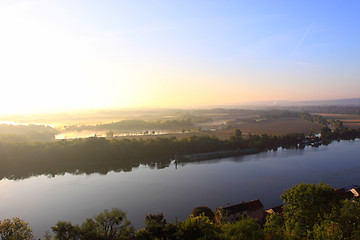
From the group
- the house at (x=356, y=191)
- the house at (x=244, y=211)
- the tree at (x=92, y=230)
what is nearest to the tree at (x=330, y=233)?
the house at (x=244, y=211)

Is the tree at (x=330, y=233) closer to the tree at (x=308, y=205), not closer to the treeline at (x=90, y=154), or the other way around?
the tree at (x=308, y=205)

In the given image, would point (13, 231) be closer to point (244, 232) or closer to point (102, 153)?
point (244, 232)

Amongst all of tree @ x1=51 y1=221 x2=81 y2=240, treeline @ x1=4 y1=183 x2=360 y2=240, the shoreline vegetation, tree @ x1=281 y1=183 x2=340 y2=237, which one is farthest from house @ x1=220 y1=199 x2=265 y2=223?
the shoreline vegetation

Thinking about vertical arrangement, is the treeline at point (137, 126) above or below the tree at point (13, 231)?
above

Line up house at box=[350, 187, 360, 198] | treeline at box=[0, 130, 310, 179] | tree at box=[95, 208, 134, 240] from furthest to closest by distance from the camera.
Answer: treeline at box=[0, 130, 310, 179], house at box=[350, 187, 360, 198], tree at box=[95, 208, 134, 240]

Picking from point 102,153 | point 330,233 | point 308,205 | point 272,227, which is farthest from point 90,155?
point 330,233

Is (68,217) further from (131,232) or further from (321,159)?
(321,159)

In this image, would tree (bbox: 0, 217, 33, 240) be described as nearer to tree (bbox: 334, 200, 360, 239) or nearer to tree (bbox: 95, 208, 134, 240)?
tree (bbox: 95, 208, 134, 240)
